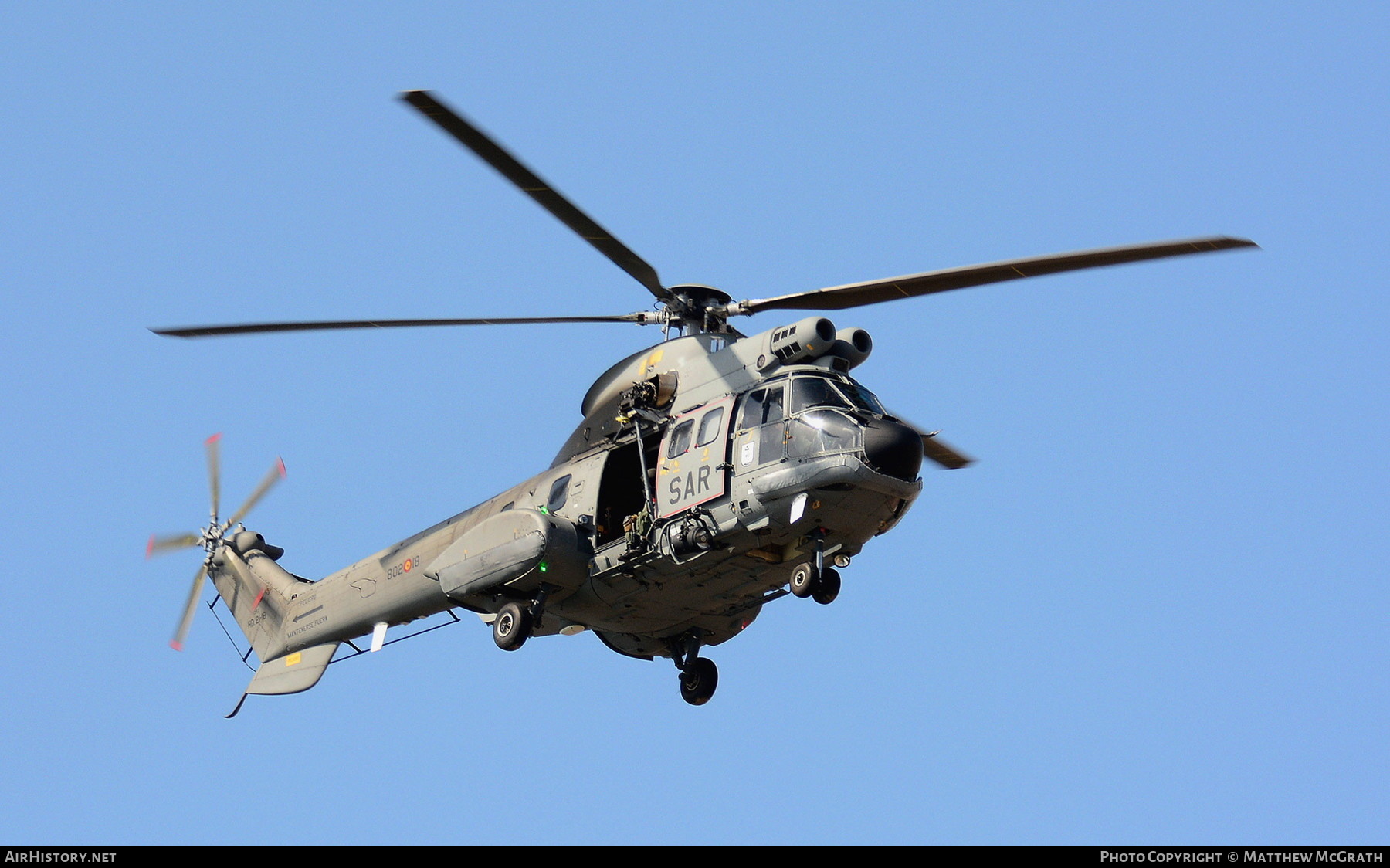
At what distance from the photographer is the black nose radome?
792 inches

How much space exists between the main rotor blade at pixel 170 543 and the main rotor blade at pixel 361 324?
9806mm

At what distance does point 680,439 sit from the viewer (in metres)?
22.0

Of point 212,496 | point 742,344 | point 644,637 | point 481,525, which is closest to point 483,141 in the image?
point 742,344

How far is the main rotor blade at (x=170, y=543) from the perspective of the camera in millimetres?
29578

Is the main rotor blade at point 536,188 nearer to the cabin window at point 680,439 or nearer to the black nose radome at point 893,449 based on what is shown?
the cabin window at point 680,439

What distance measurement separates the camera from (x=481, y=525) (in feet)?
76.6

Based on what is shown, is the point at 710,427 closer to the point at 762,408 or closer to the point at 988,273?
the point at 762,408

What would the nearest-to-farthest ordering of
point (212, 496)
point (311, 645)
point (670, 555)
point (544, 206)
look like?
1. point (544, 206)
2. point (670, 555)
3. point (311, 645)
4. point (212, 496)

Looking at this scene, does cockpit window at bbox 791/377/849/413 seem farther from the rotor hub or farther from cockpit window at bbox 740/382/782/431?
the rotor hub

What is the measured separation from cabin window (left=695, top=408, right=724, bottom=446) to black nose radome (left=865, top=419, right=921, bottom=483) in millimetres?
2238

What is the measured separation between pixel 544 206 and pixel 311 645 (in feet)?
34.5

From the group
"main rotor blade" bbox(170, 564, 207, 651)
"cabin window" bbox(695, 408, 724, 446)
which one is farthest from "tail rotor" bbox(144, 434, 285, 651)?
"cabin window" bbox(695, 408, 724, 446)

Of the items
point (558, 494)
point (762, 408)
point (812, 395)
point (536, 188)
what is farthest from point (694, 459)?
point (536, 188)
